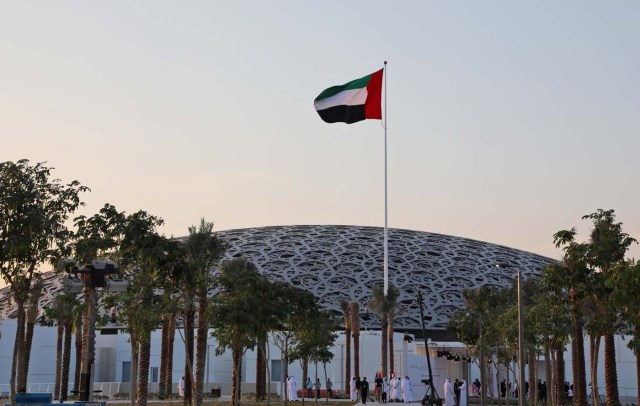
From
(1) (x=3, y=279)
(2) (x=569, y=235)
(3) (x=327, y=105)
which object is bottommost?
(1) (x=3, y=279)

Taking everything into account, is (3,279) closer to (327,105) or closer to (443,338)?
(327,105)

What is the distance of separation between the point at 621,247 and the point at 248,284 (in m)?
17.6

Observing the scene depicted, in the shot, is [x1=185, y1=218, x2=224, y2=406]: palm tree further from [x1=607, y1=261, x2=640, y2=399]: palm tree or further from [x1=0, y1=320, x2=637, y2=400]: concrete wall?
[x1=0, y1=320, x2=637, y2=400]: concrete wall

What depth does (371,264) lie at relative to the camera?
101m

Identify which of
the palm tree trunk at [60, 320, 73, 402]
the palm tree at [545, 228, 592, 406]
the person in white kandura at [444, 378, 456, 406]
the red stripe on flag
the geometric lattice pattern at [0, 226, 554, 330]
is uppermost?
the red stripe on flag

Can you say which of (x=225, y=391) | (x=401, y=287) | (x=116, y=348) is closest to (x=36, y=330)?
(x=116, y=348)

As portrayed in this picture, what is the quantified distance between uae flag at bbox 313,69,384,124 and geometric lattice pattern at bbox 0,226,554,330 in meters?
34.8

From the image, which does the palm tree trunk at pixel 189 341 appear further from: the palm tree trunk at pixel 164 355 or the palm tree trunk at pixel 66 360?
the palm tree trunk at pixel 66 360

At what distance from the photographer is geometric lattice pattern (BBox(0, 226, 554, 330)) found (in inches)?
3649

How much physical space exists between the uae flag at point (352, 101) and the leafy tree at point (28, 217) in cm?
2266

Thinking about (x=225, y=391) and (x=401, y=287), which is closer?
(x=225, y=391)

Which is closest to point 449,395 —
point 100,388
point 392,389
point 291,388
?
point 392,389

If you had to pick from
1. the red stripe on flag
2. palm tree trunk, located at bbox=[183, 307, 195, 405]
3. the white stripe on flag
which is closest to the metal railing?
palm tree trunk, located at bbox=[183, 307, 195, 405]

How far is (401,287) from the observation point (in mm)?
94562
